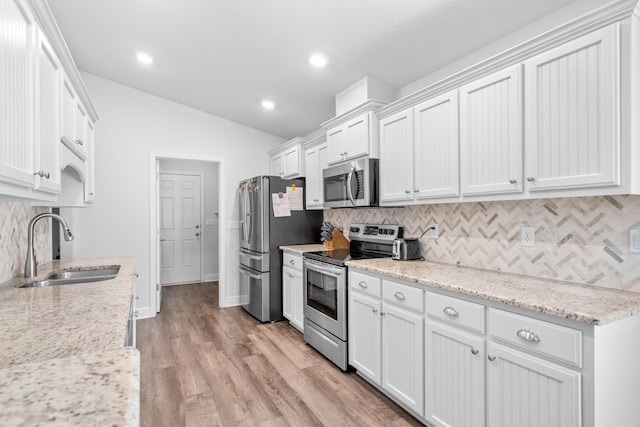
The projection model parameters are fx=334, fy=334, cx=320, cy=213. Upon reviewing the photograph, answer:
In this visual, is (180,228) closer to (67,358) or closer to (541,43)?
(67,358)

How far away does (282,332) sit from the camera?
3605 mm

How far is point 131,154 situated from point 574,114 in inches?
171

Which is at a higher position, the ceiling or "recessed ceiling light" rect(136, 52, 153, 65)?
"recessed ceiling light" rect(136, 52, 153, 65)

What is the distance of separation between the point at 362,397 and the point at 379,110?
219 centimetres

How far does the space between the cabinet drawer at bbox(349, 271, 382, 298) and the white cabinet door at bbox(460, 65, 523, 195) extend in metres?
0.83

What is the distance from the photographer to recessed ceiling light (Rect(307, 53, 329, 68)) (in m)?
2.71

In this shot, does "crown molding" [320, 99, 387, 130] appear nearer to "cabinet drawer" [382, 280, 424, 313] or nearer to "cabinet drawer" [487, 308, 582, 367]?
"cabinet drawer" [382, 280, 424, 313]

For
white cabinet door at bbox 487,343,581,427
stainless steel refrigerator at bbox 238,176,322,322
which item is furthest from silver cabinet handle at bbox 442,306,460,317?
stainless steel refrigerator at bbox 238,176,322,322

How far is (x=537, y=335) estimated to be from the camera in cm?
137

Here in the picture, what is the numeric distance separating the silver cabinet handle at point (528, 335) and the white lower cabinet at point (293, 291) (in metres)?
2.30

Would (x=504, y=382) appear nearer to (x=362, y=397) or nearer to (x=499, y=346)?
(x=499, y=346)

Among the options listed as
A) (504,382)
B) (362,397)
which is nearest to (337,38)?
(504,382)

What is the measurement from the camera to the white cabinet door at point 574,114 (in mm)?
1432

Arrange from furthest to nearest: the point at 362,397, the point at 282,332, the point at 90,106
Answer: the point at 282,332, the point at 90,106, the point at 362,397
